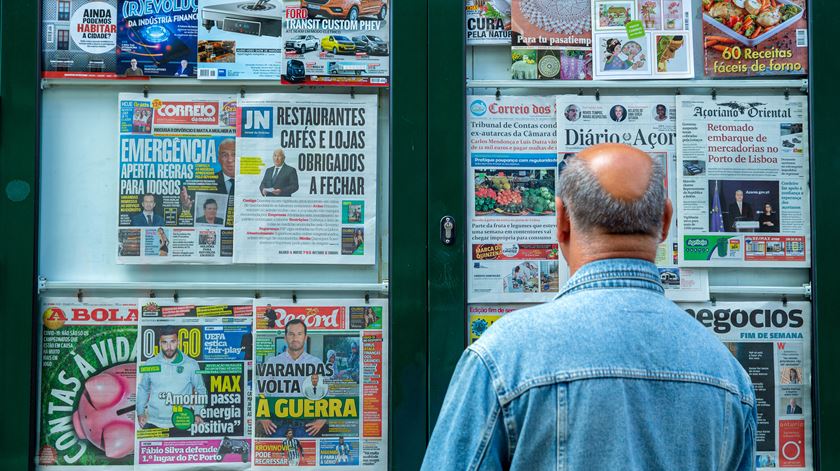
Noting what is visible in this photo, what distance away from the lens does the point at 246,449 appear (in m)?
3.21

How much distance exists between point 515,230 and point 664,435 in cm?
176

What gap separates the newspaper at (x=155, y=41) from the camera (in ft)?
10.8

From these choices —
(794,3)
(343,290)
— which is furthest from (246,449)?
(794,3)

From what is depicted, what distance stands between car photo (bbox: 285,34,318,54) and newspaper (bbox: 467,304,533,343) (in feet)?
4.19

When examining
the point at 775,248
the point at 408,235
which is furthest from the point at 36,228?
the point at 775,248

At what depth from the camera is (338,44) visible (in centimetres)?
327

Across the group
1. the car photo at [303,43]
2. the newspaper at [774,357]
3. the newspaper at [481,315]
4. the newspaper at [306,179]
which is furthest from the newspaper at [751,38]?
the car photo at [303,43]

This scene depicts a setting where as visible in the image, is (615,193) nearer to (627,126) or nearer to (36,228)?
(627,126)

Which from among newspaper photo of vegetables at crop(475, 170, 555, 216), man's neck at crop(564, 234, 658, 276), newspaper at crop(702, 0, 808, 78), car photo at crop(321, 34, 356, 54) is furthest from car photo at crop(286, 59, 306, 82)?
man's neck at crop(564, 234, 658, 276)

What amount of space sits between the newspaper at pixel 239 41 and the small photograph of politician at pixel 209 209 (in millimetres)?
504

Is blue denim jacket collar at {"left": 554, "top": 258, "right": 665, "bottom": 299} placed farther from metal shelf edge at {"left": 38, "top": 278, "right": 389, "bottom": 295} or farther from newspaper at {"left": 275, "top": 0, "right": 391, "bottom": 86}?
newspaper at {"left": 275, "top": 0, "right": 391, "bottom": 86}

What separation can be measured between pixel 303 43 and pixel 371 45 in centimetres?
29

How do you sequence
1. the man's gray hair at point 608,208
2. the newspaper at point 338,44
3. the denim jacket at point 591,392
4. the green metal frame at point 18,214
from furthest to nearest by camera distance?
the newspaper at point 338,44 → the green metal frame at point 18,214 → the man's gray hair at point 608,208 → the denim jacket at point 591,392

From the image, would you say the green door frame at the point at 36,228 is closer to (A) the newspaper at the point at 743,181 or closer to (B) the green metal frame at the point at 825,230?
(A) the newspaper at the point at 743,181
